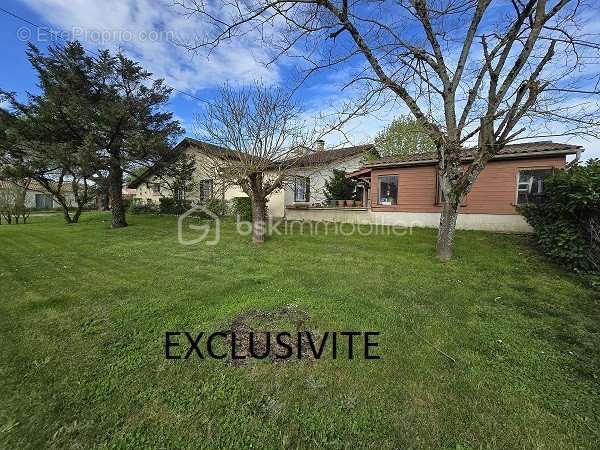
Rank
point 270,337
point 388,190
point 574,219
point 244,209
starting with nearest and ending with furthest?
point 270,337, point 574,219, point 388,190, point 244,209

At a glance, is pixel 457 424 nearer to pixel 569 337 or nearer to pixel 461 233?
pixel 569 337

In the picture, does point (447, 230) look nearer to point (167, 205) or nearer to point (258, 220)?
point (258, 220)

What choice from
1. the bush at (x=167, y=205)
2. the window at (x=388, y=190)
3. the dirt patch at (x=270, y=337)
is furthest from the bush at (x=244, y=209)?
the dirt patch at (x=270, y=337)

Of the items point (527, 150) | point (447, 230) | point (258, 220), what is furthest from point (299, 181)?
point (527, 150)

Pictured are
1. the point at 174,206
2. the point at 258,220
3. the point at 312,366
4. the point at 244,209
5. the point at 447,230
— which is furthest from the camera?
the point at 174,206

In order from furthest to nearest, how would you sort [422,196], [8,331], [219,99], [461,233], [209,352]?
[422,196], [461,233], [219,99], [8,331], [209,352]

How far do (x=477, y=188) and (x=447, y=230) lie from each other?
19.0 ft

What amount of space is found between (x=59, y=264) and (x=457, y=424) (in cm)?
867

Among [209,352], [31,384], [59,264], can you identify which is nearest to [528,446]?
[209,352]

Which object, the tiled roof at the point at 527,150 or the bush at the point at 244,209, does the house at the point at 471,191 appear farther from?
the bush at the point at 244,209

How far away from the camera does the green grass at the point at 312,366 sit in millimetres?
2008

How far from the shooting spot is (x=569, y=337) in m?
3.41

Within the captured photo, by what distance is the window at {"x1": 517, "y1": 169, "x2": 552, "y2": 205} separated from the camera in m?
10.4

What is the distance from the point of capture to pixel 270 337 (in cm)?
327
